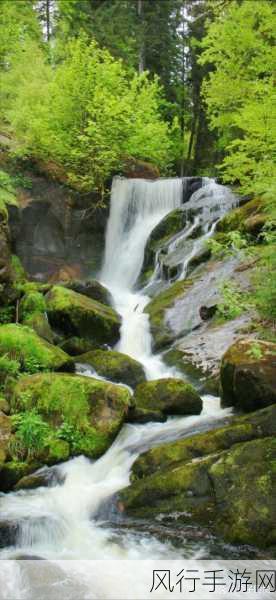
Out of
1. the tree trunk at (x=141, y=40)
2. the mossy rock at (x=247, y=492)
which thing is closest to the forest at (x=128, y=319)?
the mossy rock at (x=247, y=492)

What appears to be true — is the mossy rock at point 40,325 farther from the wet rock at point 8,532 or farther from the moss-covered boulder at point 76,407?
the wet rock at point 8,532

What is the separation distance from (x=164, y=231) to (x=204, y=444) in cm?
1070

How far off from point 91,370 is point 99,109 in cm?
947

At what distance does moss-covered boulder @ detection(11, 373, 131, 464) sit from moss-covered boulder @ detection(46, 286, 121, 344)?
321cm

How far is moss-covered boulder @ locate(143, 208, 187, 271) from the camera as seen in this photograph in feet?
53.4

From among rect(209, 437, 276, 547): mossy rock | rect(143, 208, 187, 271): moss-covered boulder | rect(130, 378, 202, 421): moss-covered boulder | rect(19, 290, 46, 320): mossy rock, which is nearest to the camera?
rect(209, 437, 276, 547): mossy rock

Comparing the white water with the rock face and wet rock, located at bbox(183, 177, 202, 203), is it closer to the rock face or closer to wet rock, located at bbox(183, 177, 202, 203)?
wet rock, located at bbox(183, 177, 202, 203)

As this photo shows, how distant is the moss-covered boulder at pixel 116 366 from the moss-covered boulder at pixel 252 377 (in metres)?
2.32

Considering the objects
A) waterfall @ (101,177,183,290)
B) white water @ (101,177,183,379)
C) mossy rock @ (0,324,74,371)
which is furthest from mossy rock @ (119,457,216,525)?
waterfall @ (101,177,183,290)

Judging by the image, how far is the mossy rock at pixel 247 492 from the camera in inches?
211

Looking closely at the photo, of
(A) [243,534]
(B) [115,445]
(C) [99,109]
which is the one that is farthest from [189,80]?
(A) [243,534]

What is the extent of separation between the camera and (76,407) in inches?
307

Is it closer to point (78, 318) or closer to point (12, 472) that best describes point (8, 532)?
point (12, 472)

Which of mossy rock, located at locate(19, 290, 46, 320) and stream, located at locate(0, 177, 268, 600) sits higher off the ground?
mossy rock, located at locate(19, 290, 46, 320)
